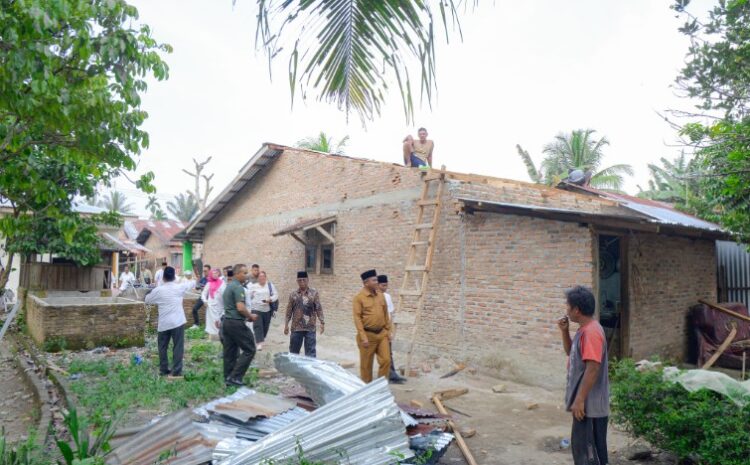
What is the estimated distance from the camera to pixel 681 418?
4.25m

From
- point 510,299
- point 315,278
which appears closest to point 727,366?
point 510,299

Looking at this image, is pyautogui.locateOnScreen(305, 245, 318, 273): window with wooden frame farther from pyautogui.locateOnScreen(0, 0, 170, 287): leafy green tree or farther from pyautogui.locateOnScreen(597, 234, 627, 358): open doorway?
pyautogui.locateOnScreen(0, 0, 170, 287): leafy green tree

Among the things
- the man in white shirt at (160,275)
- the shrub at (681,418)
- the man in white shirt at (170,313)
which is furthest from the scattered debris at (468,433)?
the man in white shirt at (160,275)

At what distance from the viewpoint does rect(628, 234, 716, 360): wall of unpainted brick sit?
8711 mm

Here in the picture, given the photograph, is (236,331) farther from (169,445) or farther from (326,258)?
(326,258)

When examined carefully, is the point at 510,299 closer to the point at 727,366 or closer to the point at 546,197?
the point at 546,197

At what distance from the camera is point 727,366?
370 inches

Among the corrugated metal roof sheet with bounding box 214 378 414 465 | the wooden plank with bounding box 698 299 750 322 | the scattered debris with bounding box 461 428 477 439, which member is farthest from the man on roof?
the corrugated metal roof sheet with bounding box 214 378 414 465

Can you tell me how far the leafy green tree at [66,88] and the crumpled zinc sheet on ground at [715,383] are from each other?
553 cm

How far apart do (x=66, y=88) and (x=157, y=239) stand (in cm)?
3342

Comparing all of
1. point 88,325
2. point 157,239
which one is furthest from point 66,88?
point 157,239

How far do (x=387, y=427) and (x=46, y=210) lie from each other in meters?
4.70

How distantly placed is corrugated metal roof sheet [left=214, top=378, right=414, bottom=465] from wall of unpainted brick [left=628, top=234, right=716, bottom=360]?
5.96 meters

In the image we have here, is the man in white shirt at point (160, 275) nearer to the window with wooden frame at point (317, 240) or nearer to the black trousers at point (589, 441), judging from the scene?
the window with wooden frame at point (317, 240)
